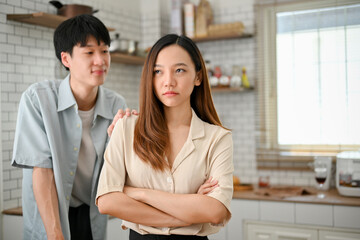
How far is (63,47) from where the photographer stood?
2.25 m

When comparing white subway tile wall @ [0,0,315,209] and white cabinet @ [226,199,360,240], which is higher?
white subway tile wall @ [0,0,315,209]

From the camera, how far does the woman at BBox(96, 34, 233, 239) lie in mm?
1694

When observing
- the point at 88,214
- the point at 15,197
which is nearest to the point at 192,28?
the point at 15,197

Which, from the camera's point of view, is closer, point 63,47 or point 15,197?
point 63,47

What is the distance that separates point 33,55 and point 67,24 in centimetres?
142

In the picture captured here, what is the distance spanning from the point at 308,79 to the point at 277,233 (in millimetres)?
1618

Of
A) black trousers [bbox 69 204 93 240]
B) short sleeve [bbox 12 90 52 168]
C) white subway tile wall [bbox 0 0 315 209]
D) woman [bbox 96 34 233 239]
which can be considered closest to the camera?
woman [bbox 96 34 233 239]

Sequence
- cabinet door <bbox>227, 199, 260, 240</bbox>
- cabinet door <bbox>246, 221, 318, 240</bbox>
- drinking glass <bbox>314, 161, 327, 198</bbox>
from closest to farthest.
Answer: cabinet door <bbox>246, 221, 318, 240</bbox>
cabinet door <bbox>227, 199, 260, 240</bbox>
drinking glass <bbox>314, 161, 327, 198</bbox>

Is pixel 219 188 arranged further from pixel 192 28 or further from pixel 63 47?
pixel 192 28

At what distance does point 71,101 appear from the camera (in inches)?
87.1

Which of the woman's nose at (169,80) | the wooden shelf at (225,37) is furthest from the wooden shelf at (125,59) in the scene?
the woman's nose at (169,80)

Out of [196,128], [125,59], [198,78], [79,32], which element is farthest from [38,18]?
[196,128]

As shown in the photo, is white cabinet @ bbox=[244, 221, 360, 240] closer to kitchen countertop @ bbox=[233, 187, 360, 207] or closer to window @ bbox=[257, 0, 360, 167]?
kitchen countertop @ bbox=[233, 187, 360, 207]

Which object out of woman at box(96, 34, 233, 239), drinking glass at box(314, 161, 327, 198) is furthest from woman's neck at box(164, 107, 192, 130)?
drinking glass at box(314, 161, 327, 198)
